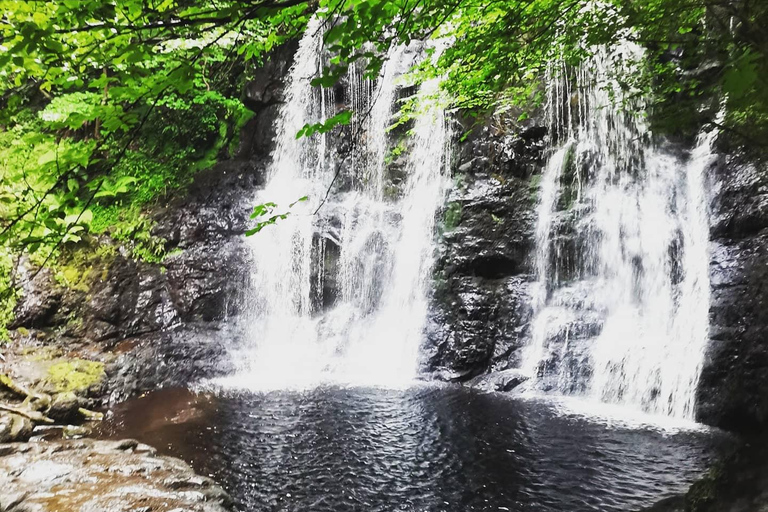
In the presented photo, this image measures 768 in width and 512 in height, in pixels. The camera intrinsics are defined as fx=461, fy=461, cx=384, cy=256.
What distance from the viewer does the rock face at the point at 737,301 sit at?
6.18 meters

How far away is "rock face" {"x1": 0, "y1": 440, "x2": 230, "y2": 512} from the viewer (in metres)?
4.02

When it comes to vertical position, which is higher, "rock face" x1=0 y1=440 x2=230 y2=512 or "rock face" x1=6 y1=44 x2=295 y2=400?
"rock face" x1=6 y1=44 x2=295 y2=400

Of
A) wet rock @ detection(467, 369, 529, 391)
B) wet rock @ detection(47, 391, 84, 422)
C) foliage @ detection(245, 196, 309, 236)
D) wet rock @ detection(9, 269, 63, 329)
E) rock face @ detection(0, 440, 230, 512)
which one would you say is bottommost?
wet rock @ detection(47, 391, 84, 422)

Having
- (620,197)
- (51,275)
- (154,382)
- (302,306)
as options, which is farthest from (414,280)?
(51,275)

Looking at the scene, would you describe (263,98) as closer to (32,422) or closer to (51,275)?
(51,275)

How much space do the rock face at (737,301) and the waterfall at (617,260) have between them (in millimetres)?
226

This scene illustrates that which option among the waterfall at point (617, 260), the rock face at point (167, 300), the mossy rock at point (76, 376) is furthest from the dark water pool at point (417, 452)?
the rock face at point (167, 300)

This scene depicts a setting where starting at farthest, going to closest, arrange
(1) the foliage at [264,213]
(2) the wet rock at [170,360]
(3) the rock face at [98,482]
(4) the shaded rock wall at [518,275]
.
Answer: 1. (2) the wet rock at [170,360]
2. (4) the shaded rock wall at [518,275]
3. (3) the rock face at [98,482]
4. (1) the foliage at [264,213]

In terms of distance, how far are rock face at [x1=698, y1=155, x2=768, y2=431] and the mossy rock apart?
967cm

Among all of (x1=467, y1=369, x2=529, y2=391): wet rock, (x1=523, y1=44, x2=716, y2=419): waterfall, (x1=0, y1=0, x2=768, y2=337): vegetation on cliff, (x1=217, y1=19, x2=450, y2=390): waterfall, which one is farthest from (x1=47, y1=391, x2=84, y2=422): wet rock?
(x1=523, y1=44, x2=716, y2=419): waterfall

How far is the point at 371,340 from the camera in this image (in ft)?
35.0

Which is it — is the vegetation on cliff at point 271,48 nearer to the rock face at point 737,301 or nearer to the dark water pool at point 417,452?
the rock face at point 737,301

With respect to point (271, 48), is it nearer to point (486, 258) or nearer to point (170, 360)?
point (486, 258)

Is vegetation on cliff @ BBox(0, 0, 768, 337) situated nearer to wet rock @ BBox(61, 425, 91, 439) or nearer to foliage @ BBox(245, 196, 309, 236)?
foliage @ BBox(245, 196, 309, 236)
